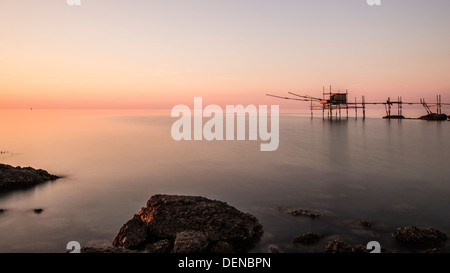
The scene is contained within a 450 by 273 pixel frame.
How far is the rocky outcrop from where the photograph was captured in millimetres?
12703

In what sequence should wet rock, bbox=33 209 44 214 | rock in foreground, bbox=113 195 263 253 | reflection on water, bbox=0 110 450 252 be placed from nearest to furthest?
1. rock in foreground, bbox=113 195 263 253
2. reflection on water, bbox=0 110 450 252
3. wet rock, bbox=33 209 44 214

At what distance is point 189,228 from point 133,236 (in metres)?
1.56

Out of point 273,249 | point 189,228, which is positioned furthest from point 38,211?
point 273,249

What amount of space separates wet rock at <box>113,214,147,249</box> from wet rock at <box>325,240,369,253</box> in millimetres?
5008

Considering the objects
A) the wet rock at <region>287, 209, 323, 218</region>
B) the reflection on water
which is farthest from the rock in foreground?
the wet rock at <region>287, 209, 323, 218</region>

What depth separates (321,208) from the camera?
10.0 metres

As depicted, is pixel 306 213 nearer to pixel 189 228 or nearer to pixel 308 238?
pixel 308 238

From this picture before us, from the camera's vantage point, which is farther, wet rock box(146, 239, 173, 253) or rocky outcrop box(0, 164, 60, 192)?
rocky outcrop box(0, 164, 60, 192)

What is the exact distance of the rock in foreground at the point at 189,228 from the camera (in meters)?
6.82

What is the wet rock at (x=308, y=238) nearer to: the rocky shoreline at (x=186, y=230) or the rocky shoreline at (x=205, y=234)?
the rocky shoreline at (x=205, y=234)

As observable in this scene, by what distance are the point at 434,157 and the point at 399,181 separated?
444 inches

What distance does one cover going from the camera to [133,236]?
7.29 meters

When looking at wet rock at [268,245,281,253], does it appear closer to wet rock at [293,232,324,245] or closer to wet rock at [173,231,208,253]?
wet rock at [293,232,324,245]
